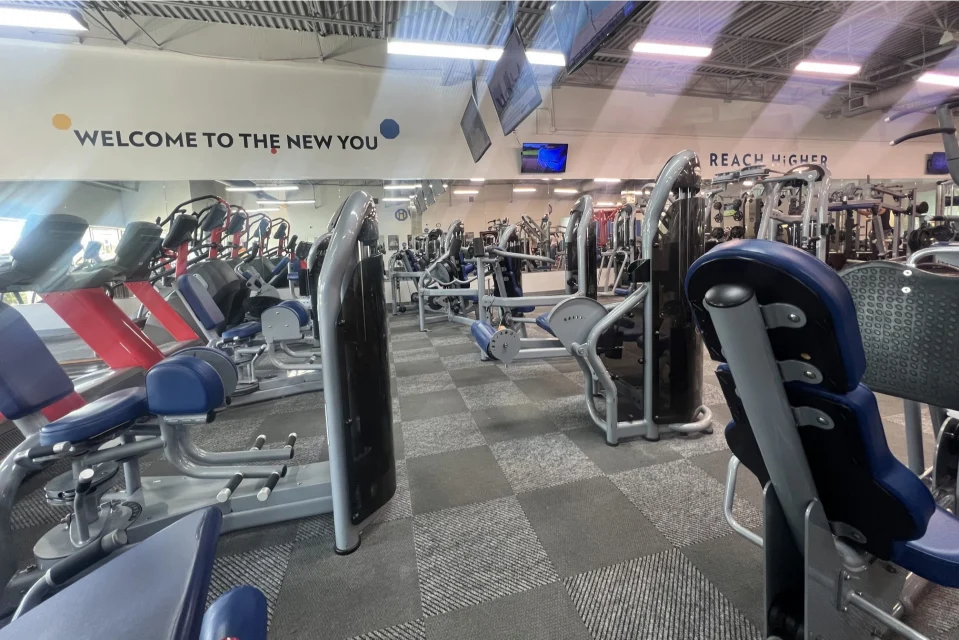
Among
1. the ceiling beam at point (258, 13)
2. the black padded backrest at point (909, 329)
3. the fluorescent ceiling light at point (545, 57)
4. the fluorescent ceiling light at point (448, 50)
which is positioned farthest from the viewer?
the fluorescent ceiling light at point (545, 57)

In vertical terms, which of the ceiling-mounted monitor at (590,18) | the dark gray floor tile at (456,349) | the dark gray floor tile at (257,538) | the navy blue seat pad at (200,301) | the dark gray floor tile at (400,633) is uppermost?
the ceiling-mounted monitor at (590,18)

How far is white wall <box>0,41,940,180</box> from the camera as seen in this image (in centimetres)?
638

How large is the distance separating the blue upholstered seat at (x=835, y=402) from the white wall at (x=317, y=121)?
7645 millimetres

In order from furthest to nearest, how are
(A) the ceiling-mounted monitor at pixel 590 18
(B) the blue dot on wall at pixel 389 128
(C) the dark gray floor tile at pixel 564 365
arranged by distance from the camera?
(B) the blue dot on wall at pixel 389 128, (C) the dark gray floor tile at pixel 564 365, (A) the ceiling-mounted monitor at pixel 590 18

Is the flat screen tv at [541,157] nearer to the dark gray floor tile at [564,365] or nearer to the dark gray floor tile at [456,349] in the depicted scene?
the dark gray floor tile at [456,349]

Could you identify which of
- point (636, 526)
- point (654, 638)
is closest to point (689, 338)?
point (636, 526)

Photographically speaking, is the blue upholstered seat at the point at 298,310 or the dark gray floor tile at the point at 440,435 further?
the blue upholstered seat at the point at 298,310

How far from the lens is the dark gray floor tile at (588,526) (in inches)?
65.7

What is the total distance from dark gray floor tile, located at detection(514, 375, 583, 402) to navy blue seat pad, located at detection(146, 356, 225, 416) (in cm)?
237

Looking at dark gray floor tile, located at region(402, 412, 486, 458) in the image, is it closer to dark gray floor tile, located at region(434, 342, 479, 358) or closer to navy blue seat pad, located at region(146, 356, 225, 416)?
navy blue seat pad, located at region(146, 356, 225, 416)

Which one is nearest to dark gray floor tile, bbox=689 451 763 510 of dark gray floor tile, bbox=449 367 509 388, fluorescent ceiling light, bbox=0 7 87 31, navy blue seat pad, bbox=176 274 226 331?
dark gray floor tile, bbox=449 367 509 388

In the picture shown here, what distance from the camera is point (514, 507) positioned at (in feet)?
6.64

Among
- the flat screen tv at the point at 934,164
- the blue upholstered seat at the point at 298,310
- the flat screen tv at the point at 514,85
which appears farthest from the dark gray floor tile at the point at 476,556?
the flat screen tv at the point at 934,164

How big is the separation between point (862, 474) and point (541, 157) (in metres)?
8.27
